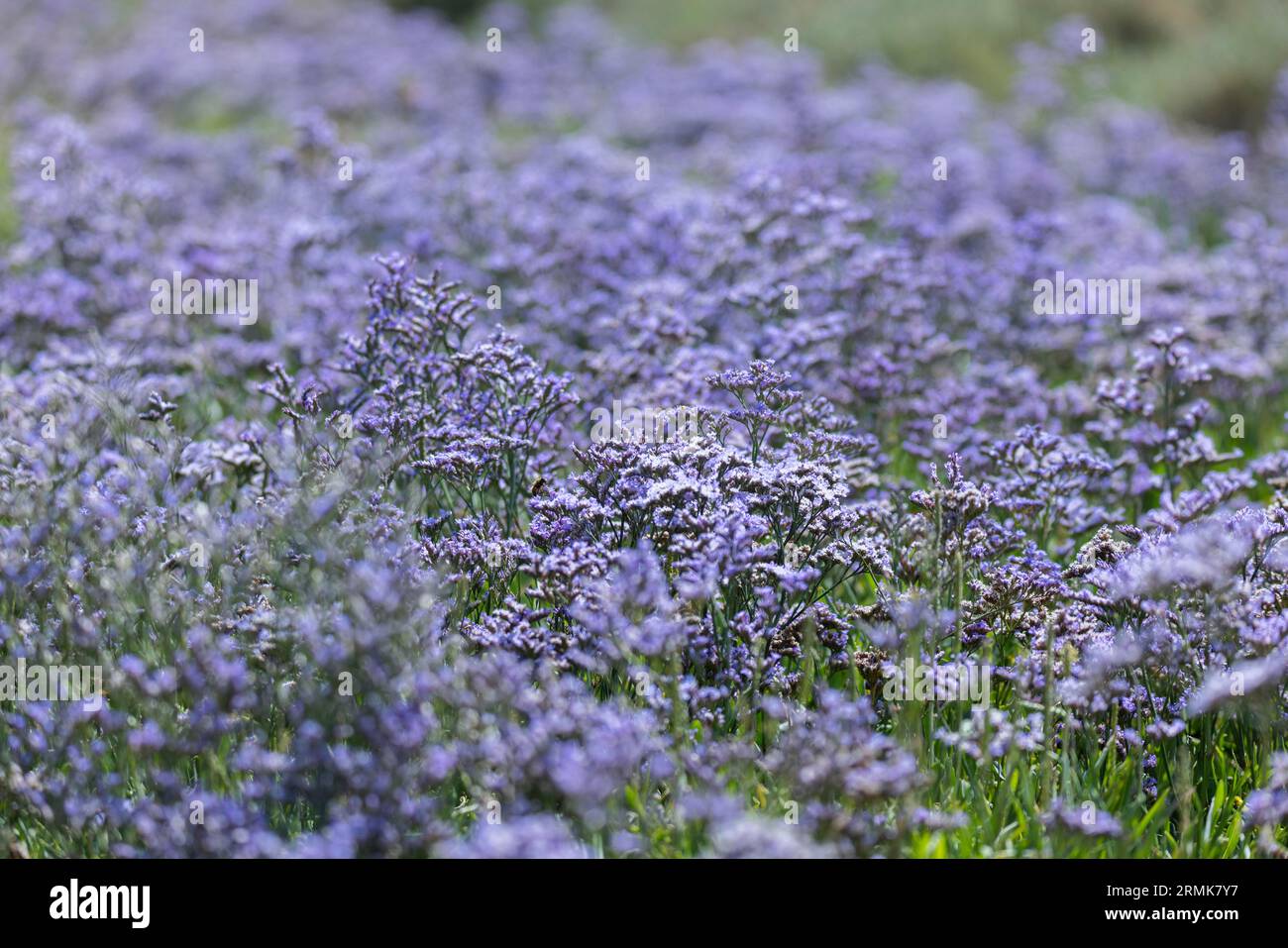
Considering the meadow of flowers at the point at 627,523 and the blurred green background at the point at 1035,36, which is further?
the blurred green background at the point at 1035,36

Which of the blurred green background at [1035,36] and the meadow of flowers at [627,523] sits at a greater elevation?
the blurred green background at [1035,36]

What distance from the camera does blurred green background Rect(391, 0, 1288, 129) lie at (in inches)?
639

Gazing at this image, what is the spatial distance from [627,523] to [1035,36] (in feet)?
54.7

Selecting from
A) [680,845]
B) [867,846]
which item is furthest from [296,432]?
[867,846]

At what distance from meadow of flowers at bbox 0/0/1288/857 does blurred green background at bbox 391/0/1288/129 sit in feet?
22.0

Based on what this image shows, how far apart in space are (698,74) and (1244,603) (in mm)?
13037

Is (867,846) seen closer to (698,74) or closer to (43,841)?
(43,841)

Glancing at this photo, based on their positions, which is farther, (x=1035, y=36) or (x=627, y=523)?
(x=1035, y=36)

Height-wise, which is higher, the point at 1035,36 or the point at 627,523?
the point at 1035,36

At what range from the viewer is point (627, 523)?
614cm

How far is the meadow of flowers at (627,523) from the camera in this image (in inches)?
170

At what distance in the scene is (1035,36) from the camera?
19922mm

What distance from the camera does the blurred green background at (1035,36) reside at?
16219 millimetres

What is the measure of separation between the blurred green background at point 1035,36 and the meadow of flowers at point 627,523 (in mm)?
6704
